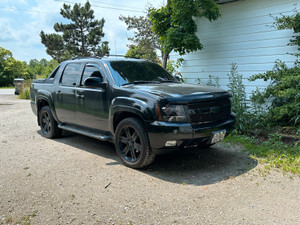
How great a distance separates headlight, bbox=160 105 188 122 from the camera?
4160mm

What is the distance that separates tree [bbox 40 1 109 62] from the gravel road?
27.4 metres

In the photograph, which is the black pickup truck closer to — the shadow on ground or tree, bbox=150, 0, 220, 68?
the shadow on ground

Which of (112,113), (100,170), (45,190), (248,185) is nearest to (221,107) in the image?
(248,185)

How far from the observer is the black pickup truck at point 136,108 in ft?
13.7

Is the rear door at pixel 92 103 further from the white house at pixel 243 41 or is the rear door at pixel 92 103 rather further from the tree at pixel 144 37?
the tree at pixel 144 37

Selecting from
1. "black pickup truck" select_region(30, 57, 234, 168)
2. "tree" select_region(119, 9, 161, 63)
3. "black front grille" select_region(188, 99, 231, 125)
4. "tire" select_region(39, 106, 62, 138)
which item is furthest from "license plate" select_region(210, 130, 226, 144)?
"tree" select_region(119, 9, 161, 63)

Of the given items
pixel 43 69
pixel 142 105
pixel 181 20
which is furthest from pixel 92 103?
pixel 43 69

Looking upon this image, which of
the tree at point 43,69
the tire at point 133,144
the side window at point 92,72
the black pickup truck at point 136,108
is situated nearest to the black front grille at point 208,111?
the black pickup truck at point 136,108

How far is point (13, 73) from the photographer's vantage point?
169ft

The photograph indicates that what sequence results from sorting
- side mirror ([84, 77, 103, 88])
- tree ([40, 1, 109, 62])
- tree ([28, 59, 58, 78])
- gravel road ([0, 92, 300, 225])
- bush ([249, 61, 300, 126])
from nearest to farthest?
gravel road ([0, 92, 300, 225]), side mirror ([84, 77, 103, 88]), bush ([249, 61, 300, 126]), tree ([40, 1, 109, 62]), tree ([28, 59, 58, 78])

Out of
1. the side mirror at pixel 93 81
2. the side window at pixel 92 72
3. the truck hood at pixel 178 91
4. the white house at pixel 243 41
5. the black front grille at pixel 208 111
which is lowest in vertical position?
the black front grille at pixel 208 111

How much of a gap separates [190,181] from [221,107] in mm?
1348

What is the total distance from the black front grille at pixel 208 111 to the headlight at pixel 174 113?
4.4 inches

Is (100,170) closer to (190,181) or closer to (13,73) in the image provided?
(190,181)
